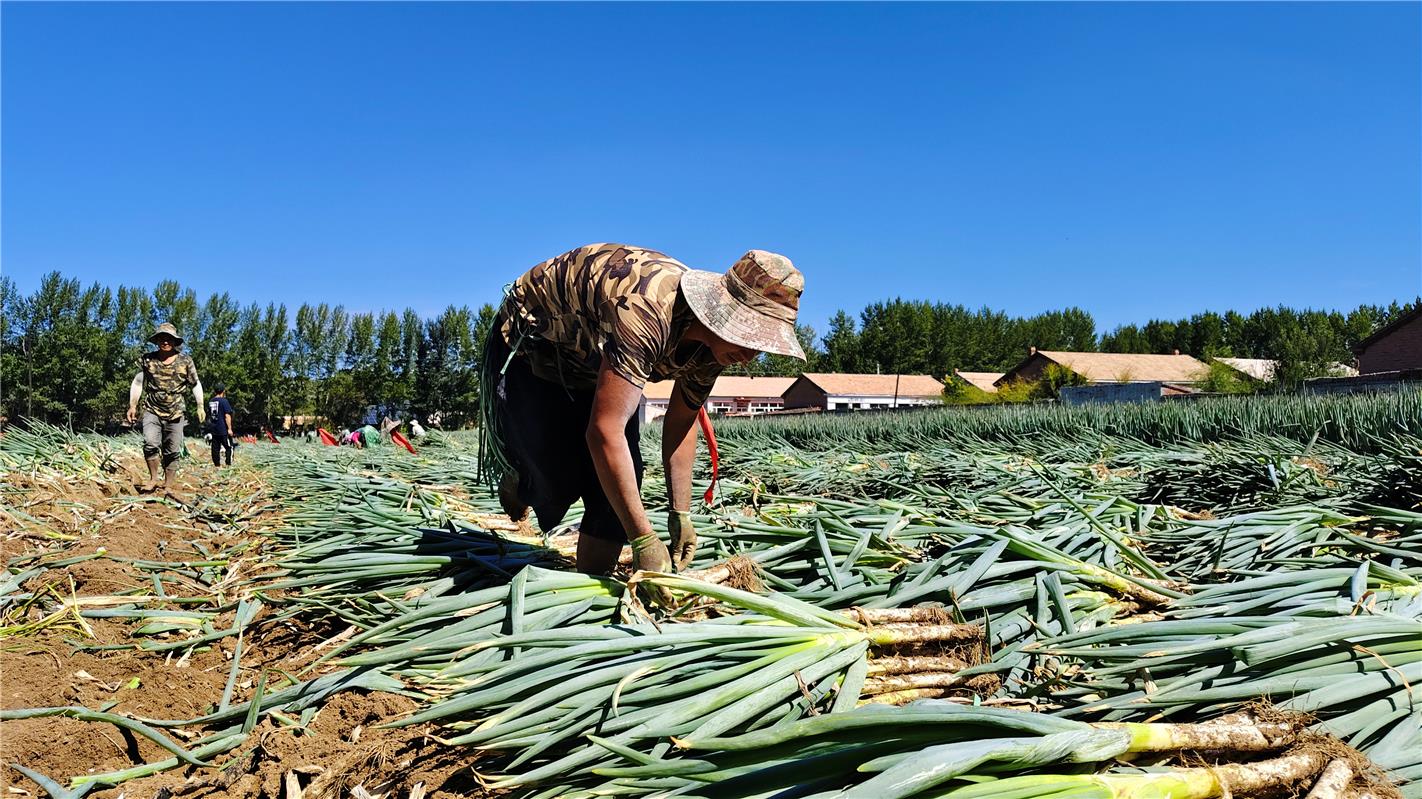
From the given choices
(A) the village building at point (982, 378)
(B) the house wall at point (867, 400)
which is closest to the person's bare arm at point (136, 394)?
(B) the house wall at point (867, 400)

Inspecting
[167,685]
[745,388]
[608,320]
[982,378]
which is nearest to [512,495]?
[608,320]

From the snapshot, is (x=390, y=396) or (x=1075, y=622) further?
(x=390, y=396)

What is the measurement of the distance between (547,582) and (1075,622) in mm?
1267

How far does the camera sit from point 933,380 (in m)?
57.6

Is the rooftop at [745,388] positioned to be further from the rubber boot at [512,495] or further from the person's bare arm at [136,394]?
the rubber boot at [512,495]

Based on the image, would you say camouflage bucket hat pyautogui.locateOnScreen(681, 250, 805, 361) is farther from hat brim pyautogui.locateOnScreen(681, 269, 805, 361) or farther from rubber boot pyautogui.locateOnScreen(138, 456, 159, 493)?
rubber boot pyautogui.locateOnScreen(138, 456, 159, 493)

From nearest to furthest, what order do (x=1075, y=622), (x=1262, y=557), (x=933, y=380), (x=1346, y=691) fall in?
(x=1346, y=691) → (x=1075, y=622) → (x=1262, y=557) → (x=933, y=380)

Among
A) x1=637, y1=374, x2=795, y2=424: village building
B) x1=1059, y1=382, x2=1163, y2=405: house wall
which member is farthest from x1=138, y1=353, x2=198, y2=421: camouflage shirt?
x1=637, y1=374, x2=795, y2=424: village building

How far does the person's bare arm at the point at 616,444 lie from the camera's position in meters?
2.21

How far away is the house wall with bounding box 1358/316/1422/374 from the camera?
26672 mm

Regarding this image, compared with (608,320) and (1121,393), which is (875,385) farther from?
(608,320)

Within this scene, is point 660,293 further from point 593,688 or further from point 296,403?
point 296,403

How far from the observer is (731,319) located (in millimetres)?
2240

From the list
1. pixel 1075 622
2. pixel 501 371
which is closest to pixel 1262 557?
pixel 1075 622
